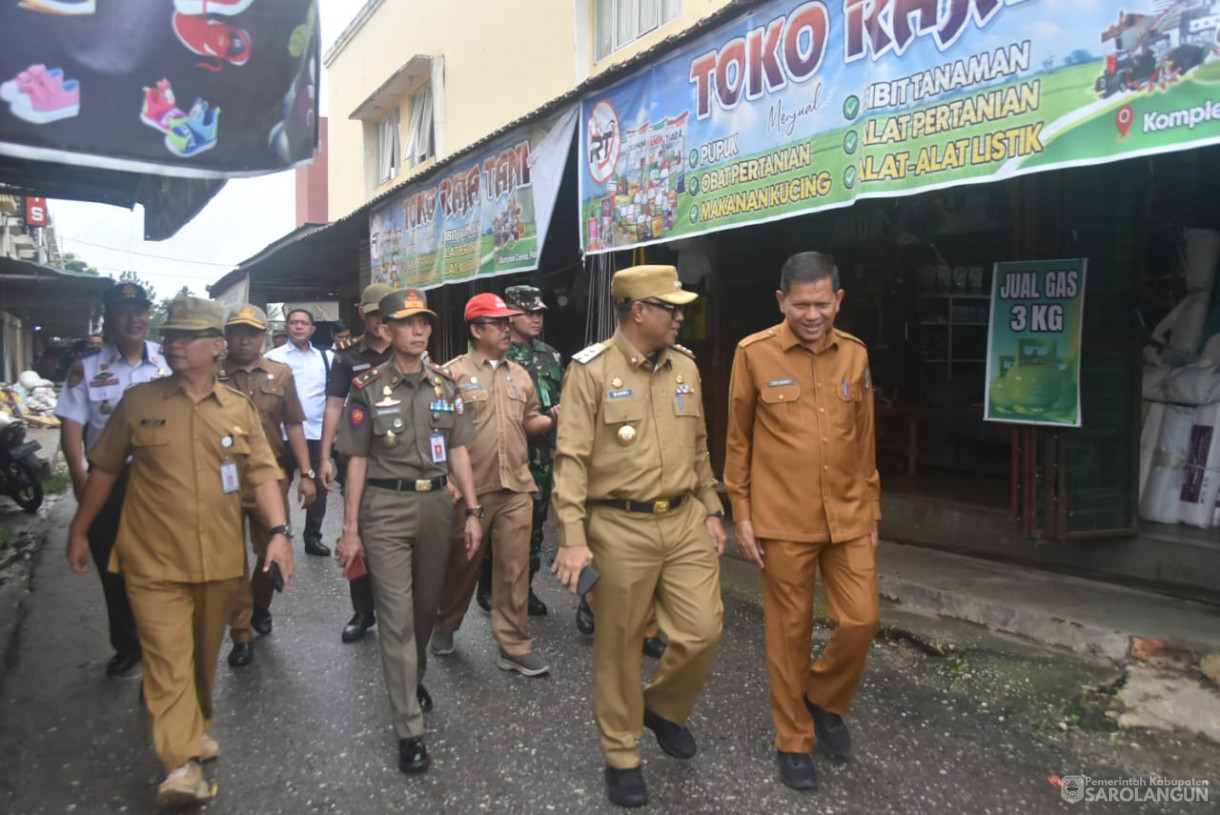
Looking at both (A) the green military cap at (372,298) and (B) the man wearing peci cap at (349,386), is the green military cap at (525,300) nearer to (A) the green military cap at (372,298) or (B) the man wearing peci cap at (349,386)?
(B) the man wearing peci cap at (349,386)

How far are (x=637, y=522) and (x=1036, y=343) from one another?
3.23m

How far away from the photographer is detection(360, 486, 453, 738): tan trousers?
11.7 feet

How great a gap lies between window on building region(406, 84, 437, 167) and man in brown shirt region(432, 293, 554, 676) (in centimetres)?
1137

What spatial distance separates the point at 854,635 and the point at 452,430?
1943 millimetres

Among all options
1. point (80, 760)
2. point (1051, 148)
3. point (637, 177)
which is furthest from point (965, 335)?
point (80, 760)

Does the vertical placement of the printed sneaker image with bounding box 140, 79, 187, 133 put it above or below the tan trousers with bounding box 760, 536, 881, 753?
above

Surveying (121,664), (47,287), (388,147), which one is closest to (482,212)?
(47,287)

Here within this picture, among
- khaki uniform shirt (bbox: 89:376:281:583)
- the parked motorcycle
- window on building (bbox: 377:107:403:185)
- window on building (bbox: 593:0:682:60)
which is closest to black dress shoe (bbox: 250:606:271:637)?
khaki uniform shirt (bbox: 89:376:281:583)

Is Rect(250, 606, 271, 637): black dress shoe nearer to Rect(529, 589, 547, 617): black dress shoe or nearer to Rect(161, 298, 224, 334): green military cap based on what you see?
Rect(529, 589, 547, 617): black dress shoe

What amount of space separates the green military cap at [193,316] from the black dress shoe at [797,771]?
2798 millimetres

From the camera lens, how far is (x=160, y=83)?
2.91m

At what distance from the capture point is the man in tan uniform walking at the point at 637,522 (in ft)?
10.8

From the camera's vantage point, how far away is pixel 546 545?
773cm

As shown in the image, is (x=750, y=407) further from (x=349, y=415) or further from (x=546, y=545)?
(x=546, y=545)
